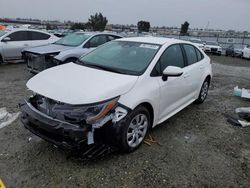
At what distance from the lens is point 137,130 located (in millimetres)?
3418

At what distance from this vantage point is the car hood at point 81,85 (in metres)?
2.82

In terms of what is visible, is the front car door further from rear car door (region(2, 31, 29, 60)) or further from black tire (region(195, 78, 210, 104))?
black tire (region(195, 78, 210, 104))

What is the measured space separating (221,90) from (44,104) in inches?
235

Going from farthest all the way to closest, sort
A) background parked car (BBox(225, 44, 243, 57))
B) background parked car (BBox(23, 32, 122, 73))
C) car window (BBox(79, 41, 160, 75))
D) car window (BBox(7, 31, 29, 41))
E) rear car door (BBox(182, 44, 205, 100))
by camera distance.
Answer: background parked car (BBox(225, 44, 243, 57)), car window (BBox(7, 31, 29, 41)), background parked car (BBox(23, 32, 122, 73)), rear car door (BBox(182, 44, 205, 100)), car window (BBox(79, 41, 160, 75))

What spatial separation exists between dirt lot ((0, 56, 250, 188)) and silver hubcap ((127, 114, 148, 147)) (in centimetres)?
19

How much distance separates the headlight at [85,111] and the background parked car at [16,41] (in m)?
7.98

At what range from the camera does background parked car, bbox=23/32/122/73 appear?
275 inches

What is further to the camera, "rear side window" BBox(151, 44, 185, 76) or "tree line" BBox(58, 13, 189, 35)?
"tree line" BBox(58, 13, 189, 35)

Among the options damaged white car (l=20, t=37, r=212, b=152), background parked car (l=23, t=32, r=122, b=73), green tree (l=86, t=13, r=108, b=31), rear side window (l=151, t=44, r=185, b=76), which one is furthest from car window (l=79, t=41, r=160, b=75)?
green tree (l=86, t=13, r=108, b=31)

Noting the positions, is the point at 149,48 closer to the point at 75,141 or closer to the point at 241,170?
the point at 75,141

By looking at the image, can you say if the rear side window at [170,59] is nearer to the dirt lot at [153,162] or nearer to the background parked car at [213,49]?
the dirt lot at [153,162]

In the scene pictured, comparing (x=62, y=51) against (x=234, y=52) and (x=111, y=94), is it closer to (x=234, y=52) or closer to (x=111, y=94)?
(x=111, y=94)

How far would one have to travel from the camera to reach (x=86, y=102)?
276 centimetres

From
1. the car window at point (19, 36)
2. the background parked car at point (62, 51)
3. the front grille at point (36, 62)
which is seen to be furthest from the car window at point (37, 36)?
the front grille at point (36, 62)
